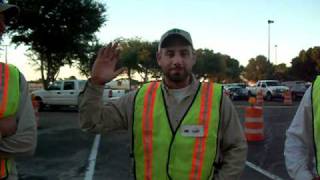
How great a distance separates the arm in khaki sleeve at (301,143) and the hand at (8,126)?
5.56ft

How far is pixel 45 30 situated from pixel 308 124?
115 feet

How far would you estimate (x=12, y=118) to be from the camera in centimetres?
318

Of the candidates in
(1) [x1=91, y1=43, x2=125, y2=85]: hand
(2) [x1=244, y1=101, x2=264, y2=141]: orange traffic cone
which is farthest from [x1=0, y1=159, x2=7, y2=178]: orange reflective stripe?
(2) [x1=244, y1=101, x2=264, y2=141]: orange traffic cone

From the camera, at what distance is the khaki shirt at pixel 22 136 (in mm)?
3145

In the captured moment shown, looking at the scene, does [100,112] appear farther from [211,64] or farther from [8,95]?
[211,64]

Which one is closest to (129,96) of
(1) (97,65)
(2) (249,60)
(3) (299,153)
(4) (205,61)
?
(1) (97,65)

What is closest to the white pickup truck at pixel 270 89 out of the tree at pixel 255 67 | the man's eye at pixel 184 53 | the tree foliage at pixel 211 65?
the man's eye at pixel 184 53

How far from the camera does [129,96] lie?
3619 millimetres

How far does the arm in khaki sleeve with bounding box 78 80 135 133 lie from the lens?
3279mm

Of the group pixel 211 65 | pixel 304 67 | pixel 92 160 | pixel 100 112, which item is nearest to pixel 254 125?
pixel 92 160

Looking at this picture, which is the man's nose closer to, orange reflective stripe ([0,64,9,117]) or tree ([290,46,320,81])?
orange reflective stripe ([0,64,9,117])

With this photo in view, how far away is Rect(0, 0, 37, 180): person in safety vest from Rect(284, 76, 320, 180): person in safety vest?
1603 mm

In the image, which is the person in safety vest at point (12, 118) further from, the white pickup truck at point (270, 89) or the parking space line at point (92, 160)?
the white pickup truck at point (270, 89)

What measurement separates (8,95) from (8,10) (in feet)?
1.72
